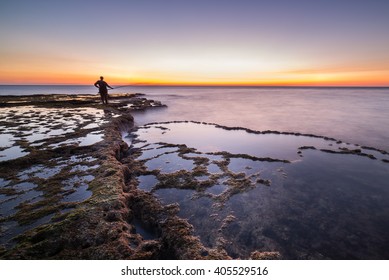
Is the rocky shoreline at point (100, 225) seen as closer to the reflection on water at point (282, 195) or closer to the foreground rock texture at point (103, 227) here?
the foreground rock texture at point (103, 227)

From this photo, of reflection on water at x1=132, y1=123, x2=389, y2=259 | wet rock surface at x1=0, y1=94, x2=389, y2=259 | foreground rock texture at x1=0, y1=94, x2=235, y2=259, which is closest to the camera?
foreground rock texture at x1=0, y1=94, x2=235, y2=259

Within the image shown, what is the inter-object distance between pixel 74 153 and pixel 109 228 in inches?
236

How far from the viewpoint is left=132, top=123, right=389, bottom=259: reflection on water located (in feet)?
16.0

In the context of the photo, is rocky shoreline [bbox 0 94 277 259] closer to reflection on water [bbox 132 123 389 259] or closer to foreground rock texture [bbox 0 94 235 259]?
foreground rock texture [bbox 0 94 235 259]

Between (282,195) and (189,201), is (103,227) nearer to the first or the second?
(189,201)

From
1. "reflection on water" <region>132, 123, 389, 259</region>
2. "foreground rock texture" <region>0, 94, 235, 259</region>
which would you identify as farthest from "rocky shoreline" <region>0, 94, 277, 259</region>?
"reflection on water" <region>132, 123, 389, 259</region>

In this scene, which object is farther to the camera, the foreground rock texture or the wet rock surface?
the wet rock surface

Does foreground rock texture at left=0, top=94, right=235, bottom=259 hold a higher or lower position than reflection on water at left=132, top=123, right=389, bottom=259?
higher

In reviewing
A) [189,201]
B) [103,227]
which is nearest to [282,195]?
[189,201]

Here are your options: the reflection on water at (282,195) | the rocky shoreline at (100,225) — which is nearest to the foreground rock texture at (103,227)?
the rocky shoreline at (100,225)

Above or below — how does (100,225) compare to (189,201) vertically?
above

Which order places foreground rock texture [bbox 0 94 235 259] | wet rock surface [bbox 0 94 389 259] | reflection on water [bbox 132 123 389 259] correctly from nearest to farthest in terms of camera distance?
foreground rock texture [bbox 0 94 235 259] < wet rock surface [bbox 0 94 389 259] < reflection on water [bbox 132 123 389 259]

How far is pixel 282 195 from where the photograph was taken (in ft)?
22.7
